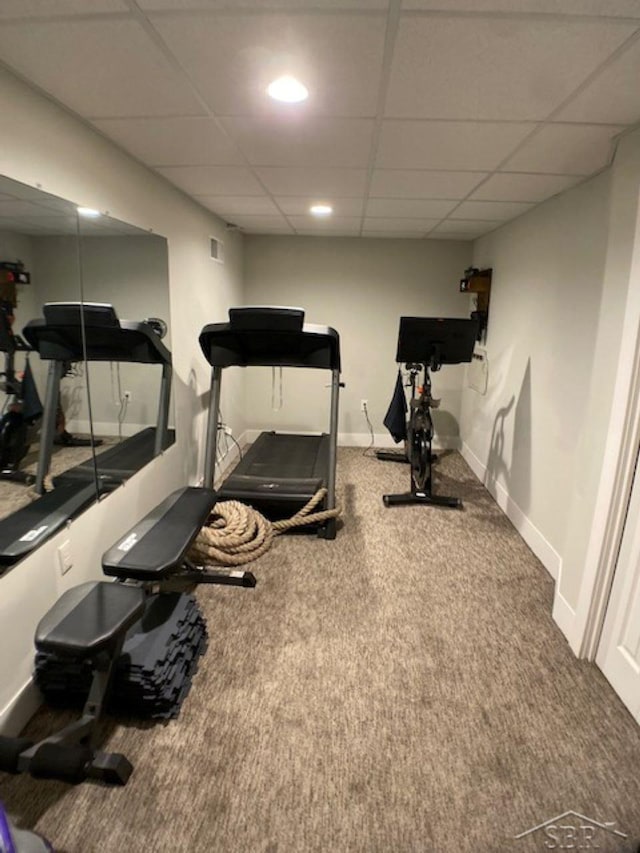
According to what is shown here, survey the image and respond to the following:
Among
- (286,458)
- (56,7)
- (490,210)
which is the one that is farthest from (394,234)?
(56,7)

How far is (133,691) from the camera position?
5.34 feet

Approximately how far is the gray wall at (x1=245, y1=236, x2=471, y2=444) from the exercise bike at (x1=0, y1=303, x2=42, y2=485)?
10.8 feet

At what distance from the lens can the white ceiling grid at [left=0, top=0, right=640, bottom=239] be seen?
1.12m

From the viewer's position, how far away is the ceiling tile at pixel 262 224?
3.75 meters

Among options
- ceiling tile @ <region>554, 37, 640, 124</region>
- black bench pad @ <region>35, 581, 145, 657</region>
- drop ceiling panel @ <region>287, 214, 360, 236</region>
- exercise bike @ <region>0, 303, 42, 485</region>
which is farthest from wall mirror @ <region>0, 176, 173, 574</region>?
ceiling tile @ <region>554, 37, 640, 124</region>

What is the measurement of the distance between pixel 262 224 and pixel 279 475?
236cm

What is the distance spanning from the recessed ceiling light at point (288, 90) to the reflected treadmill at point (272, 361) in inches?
48.1

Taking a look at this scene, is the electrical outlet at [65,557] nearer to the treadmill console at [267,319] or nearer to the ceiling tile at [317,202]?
the treadmill console at [267,319]

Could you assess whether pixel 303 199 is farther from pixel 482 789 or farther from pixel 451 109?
pixel 482 789

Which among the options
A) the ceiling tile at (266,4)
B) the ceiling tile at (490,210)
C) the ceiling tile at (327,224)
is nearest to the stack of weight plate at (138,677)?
the ceiling tile at (266,4)

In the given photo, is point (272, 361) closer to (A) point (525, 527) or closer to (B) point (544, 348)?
(B) point (544, 348)

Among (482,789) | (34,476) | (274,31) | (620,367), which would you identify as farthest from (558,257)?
(34,476)

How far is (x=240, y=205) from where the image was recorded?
3270 mm

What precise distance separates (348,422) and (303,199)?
258 cm
